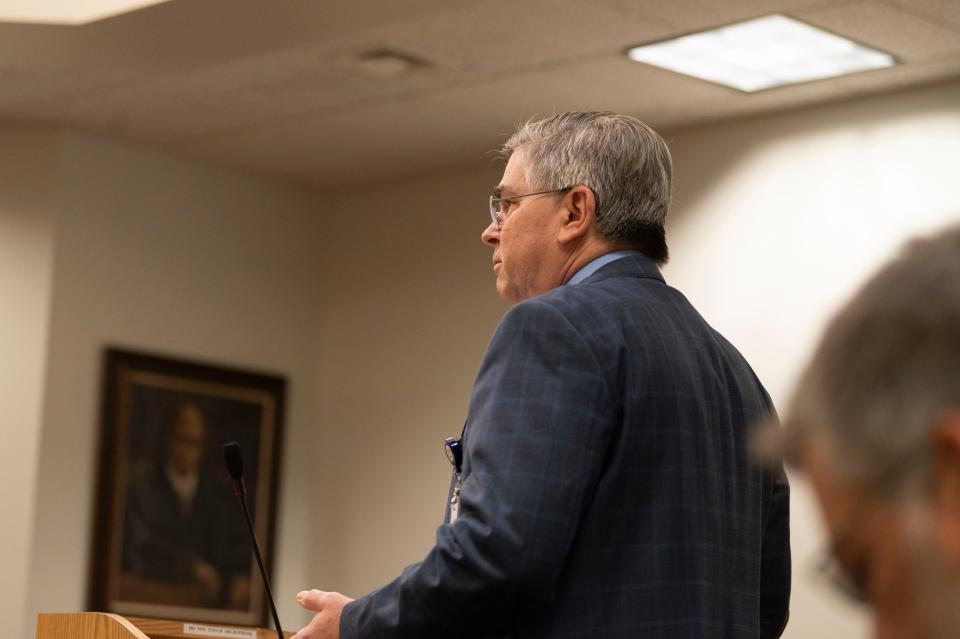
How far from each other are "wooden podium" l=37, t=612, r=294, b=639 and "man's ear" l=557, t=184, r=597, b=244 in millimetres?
910

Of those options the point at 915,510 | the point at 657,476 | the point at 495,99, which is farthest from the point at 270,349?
the point at 915,510

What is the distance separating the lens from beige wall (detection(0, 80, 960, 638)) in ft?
18.9

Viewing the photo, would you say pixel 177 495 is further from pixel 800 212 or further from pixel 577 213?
pixel 577 213

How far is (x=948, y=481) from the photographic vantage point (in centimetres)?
85

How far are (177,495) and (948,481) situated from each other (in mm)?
6215

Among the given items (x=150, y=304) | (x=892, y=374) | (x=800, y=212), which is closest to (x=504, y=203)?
(x=892, y=374)

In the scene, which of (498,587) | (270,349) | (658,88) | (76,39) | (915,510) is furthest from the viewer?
(270,349)

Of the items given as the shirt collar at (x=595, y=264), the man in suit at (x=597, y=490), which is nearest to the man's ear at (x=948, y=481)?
the man in suit at (x=597, y=490)

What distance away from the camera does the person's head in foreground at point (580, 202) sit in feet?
8.21

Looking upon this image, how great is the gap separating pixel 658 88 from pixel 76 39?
2166 millimetres

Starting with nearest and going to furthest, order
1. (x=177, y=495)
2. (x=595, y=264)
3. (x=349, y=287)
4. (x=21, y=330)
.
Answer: (x=595, y=264) → (x=21, y=330) → (x=177, y=495) → (x=349, y=287)

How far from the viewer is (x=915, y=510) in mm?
867

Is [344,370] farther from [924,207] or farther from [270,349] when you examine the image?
[924,207]

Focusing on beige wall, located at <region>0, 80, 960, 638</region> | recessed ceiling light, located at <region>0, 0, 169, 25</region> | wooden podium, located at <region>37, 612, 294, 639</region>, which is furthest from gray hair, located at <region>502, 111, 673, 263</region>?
beige wall, located at <region>0, 80, 960, 638</region>
